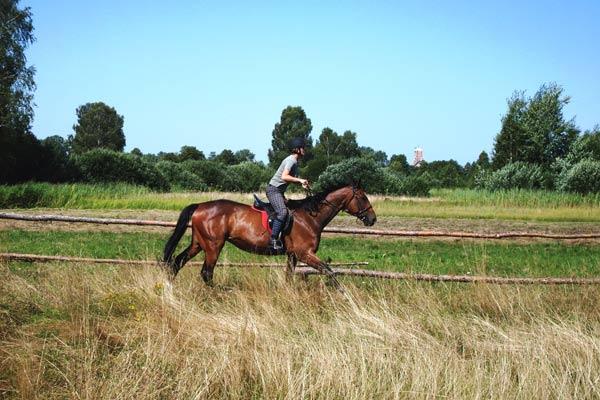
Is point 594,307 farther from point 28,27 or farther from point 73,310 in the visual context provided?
point 28,27

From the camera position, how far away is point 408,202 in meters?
28.9

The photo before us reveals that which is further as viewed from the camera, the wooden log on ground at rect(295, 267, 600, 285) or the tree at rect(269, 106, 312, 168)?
the tree at rect(269, 106, 312, 168)

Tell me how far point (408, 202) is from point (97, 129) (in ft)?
179

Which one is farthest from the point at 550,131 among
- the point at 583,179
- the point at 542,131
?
the point at 583,179

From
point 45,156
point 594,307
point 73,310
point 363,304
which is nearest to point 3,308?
point 73,310

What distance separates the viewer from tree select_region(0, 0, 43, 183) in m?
29.9

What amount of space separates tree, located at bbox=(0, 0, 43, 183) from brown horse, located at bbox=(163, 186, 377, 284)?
84.3 feet

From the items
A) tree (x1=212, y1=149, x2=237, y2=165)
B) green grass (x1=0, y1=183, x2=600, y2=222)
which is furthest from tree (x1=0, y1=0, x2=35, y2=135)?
tree (x1=212, y1=149, x2=237, y2=165)

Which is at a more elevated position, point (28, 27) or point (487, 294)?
point (28, 27)

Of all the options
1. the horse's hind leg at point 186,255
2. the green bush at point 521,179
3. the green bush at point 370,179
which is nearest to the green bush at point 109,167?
the green bush at point 370,179

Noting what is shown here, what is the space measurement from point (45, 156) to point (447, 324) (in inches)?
1243

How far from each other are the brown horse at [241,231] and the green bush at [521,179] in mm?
28640

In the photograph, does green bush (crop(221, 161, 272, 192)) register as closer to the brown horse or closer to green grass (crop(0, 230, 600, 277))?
green grass (crop(0, 230, 600, 277))

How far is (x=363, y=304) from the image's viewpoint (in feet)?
20.7
